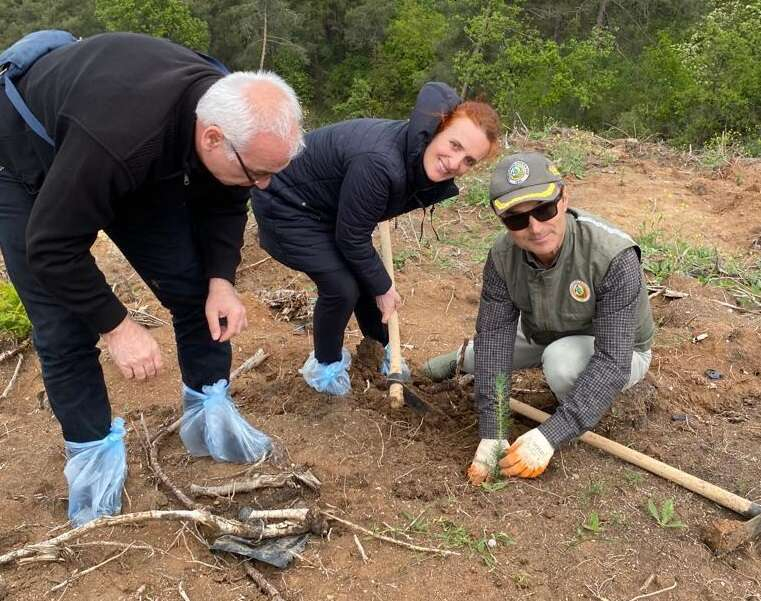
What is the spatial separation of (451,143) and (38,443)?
2453 millimetres

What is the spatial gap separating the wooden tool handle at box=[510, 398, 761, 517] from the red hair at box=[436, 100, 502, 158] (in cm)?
127

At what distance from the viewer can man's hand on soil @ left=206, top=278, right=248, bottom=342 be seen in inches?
100.0

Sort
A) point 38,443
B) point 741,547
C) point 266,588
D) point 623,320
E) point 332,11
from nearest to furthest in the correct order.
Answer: point 266,588 < point 741,547 < point 623,320 < point 38,443 < point 332,11

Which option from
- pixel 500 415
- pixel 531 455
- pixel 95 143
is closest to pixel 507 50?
pixel 500 415

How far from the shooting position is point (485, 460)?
2.72 m

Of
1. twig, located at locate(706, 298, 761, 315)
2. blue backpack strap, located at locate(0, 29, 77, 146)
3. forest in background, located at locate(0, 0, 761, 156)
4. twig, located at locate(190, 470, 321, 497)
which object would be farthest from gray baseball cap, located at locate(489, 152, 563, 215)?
forest in background, located at locate(0, 0, 761, 156)

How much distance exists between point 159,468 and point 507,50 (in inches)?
1015

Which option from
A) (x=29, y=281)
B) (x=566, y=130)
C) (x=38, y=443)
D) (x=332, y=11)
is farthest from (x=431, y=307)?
(x=332, y=11)

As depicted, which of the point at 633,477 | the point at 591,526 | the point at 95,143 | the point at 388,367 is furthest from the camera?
the point at 388,367

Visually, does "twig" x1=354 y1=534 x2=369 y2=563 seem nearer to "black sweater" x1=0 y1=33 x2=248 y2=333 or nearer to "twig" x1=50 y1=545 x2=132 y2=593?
"twig" x1=50 y1=545 x2=132 y2=593

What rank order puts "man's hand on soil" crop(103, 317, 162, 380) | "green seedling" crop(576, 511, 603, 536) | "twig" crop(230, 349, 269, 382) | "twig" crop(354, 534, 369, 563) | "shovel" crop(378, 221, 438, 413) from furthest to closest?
1. "twig" crop(230, 349, 269, 382)
2. "shovel" crop(378, 221, 438, 413)
3. "green seedling" crop(576, 511, 603, 536)
4. "twig" crop(354, 534, 369, 563)
5. "man's hand on soil" crop(103, 317, 162, 380)

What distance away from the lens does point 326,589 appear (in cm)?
217

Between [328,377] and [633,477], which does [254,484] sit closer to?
[328,377]

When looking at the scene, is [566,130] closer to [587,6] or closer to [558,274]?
[558,274]
